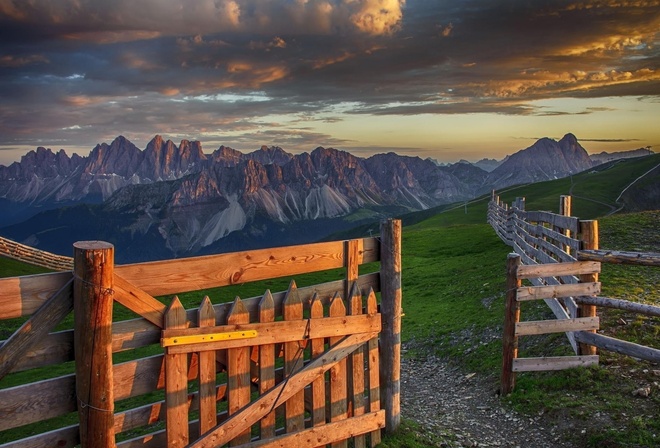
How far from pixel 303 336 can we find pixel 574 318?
276 inches

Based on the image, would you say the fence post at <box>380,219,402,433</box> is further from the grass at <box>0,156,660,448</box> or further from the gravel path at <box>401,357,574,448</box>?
the gravel path at <box>401,357,574,448</box>

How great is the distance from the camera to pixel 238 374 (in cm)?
647

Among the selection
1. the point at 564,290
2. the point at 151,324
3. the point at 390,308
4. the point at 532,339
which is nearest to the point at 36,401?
the point at 151,324

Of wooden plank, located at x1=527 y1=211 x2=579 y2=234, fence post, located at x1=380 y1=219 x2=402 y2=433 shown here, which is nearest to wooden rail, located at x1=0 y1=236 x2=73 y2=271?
wooden plank, located at x1=527 y1=211 x2=579 y2=234

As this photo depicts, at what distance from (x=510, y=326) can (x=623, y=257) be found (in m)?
2.58

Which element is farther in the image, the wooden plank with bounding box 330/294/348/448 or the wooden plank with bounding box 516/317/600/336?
the wooden plank with bounding box 516/317/600/336

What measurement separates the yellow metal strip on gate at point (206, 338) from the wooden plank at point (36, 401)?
1.06 metres

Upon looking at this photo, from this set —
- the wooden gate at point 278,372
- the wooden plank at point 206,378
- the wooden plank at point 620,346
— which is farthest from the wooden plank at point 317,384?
the wooden plank at point 620,346

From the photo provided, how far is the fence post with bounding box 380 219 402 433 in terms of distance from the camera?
7.94 m

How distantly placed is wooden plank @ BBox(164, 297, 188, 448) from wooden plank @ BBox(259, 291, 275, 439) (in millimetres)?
999

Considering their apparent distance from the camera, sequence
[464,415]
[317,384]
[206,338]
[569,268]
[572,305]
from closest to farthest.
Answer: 1. [206,338]
2. [317,384]
3. [464,415]
4. [569,268]
5. [572,305]

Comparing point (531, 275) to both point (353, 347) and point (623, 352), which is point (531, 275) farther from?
point (353, 347)

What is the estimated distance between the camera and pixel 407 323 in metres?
19.5

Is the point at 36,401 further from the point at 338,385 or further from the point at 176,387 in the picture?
the point at 338,385
